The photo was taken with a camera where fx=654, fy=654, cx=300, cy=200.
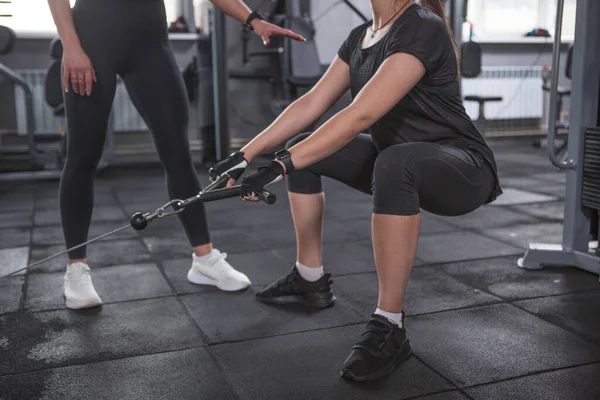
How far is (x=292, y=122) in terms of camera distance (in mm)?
1688

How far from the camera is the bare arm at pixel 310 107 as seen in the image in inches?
66.1

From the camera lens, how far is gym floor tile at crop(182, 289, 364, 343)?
66.8 inches

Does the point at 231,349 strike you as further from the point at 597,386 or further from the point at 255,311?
the point at 597,386

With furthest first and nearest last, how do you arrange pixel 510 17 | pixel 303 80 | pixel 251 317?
1. pixel 510 17
2. pixel 303 80
3. pixel 251 317

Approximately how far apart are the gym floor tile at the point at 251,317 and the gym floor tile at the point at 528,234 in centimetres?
106

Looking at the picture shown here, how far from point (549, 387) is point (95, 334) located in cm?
110

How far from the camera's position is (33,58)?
509cm

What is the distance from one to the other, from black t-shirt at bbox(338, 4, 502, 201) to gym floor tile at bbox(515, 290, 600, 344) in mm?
422

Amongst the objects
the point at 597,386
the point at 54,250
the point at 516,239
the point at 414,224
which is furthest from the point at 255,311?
the point at 516,239

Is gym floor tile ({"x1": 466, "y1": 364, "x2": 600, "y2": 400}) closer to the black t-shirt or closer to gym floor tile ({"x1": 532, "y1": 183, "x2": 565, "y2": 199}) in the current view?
the black t-shirt

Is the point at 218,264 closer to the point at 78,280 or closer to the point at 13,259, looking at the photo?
the point at 78,280

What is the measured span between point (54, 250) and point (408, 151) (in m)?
1.71

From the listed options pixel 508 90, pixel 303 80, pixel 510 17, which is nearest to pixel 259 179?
pixel 303 80

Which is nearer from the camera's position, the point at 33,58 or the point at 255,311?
the point at 255,311
